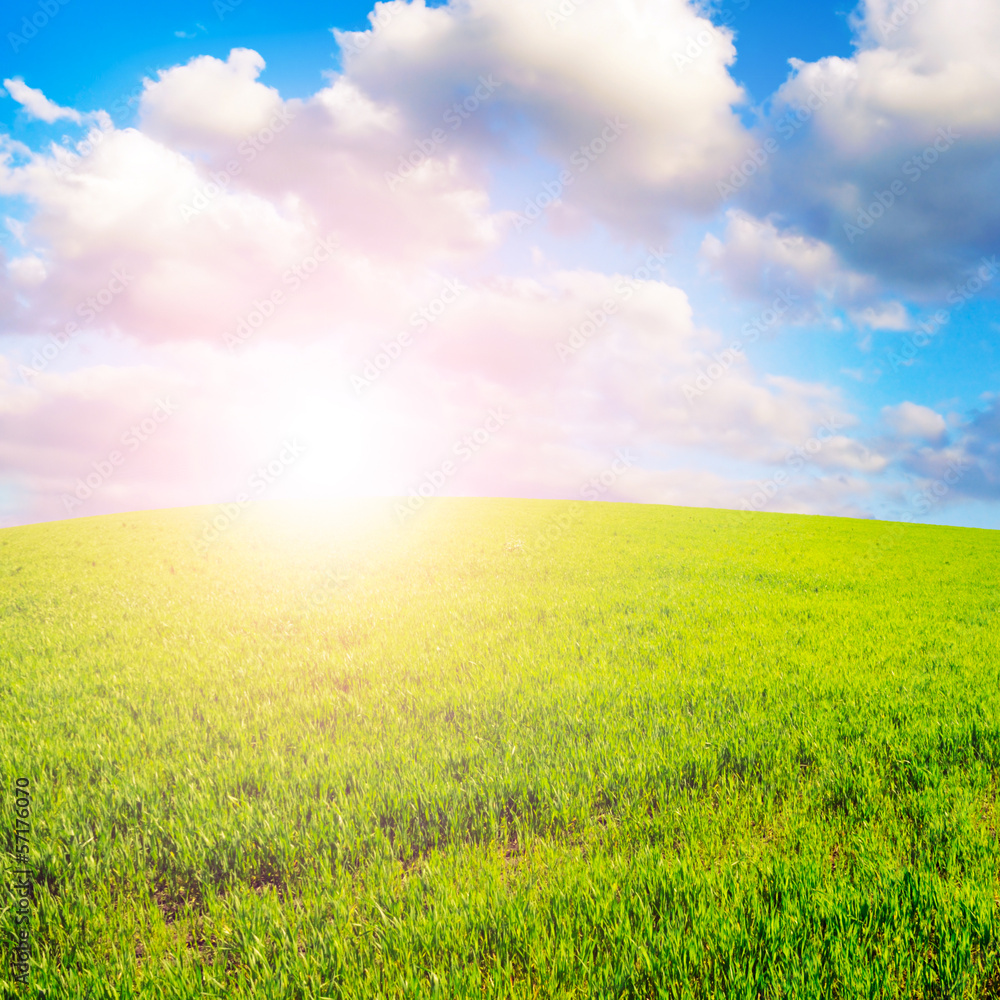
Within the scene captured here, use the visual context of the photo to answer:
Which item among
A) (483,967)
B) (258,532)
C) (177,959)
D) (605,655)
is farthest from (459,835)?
(258,532)

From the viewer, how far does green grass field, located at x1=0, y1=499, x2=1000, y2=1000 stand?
305 centimetres

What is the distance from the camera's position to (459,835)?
14.0 ft

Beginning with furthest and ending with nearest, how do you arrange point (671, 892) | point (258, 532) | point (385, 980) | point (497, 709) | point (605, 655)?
point (258, 532) → point (605, 655) → point (497, 709) → point (671, 892) → point (385, 980)

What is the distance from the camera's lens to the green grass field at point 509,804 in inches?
120

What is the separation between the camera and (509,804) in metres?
4.75

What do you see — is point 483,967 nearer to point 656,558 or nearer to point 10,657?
point 10,657

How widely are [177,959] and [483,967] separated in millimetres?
1815

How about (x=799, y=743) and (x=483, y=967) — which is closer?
(x=483, y=967)

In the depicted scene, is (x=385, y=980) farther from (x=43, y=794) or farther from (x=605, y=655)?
(x=605, y=655)

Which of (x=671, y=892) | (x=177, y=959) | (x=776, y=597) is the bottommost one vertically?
(x=177, y=959)

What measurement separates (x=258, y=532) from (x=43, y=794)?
28.8m

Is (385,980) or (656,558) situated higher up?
(656,558)

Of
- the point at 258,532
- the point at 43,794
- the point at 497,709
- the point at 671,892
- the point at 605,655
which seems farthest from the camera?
the point at 258,532

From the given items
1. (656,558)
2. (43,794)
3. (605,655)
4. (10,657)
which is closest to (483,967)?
(43,794)
